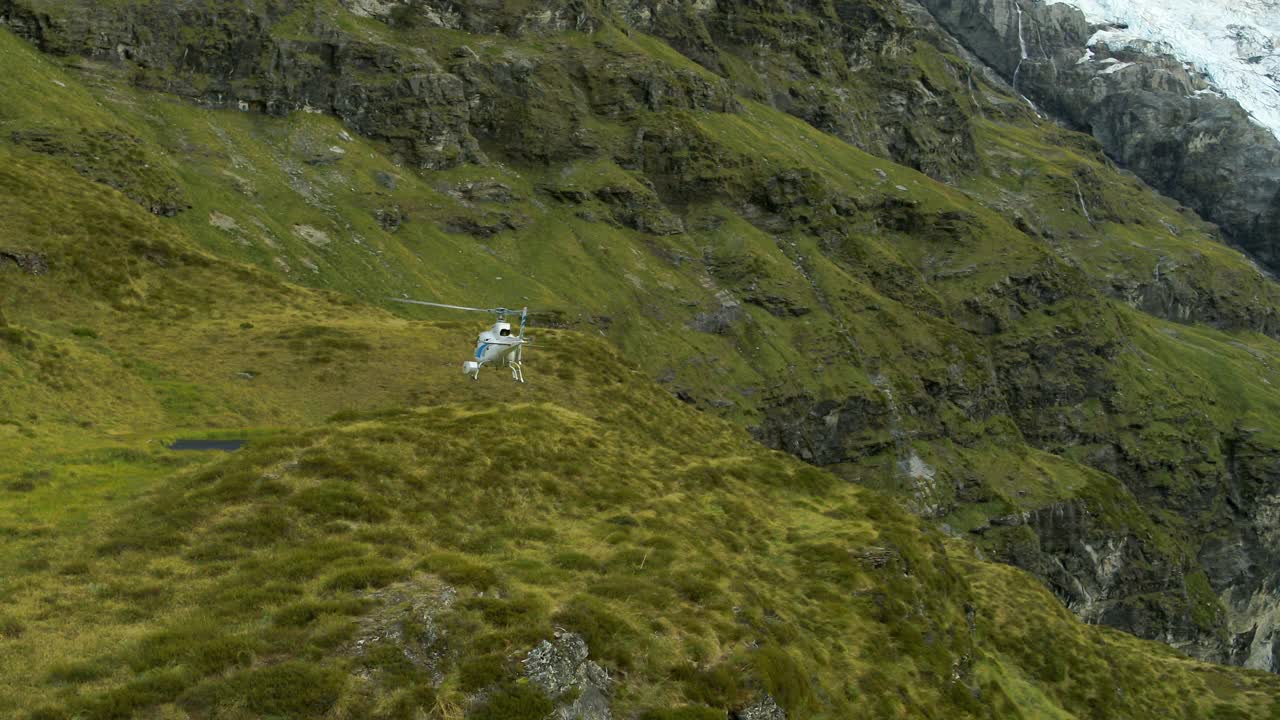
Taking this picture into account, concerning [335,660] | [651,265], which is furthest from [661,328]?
[335,660]

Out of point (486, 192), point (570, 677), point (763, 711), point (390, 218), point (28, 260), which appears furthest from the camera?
point (486, 192)

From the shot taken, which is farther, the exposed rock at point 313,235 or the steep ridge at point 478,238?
the exposed rock at point 313,235

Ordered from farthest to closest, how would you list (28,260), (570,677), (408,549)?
1. (28,260)
2. (408,549)
3. (570,677)

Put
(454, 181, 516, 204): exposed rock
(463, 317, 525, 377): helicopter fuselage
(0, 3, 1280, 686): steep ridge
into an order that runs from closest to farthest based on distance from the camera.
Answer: (463, 317, 525, 377): helicopter fuselage < (0, 3, 1280, 686): steep ridge < (454, 181, 516, 204): exposed rock

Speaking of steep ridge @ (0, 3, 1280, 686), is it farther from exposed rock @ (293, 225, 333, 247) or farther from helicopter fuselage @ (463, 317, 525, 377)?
helicopter fuselage @ (463, 317, 525, 377)

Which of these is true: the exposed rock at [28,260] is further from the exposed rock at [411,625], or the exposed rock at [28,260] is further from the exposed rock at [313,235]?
the exposed rock at [313,235]

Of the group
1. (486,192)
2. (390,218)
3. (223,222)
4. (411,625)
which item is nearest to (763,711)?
(411,625)

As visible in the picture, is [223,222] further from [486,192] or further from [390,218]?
[486,192]

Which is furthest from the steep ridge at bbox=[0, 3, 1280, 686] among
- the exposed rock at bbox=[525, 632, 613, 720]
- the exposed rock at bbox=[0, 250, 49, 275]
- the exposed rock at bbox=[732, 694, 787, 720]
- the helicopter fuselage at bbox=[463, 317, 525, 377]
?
the exposed rock at bbox=[732, 694, 787, 720]

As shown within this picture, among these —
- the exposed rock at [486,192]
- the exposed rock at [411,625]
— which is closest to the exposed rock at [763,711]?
the exposed rock at [411,625]

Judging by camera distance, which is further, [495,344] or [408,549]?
[495,344]

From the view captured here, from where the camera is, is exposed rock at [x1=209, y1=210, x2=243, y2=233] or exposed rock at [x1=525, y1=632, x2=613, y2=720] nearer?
exposed rock at [x1=525, y1=632, x2=613, y2=720]
